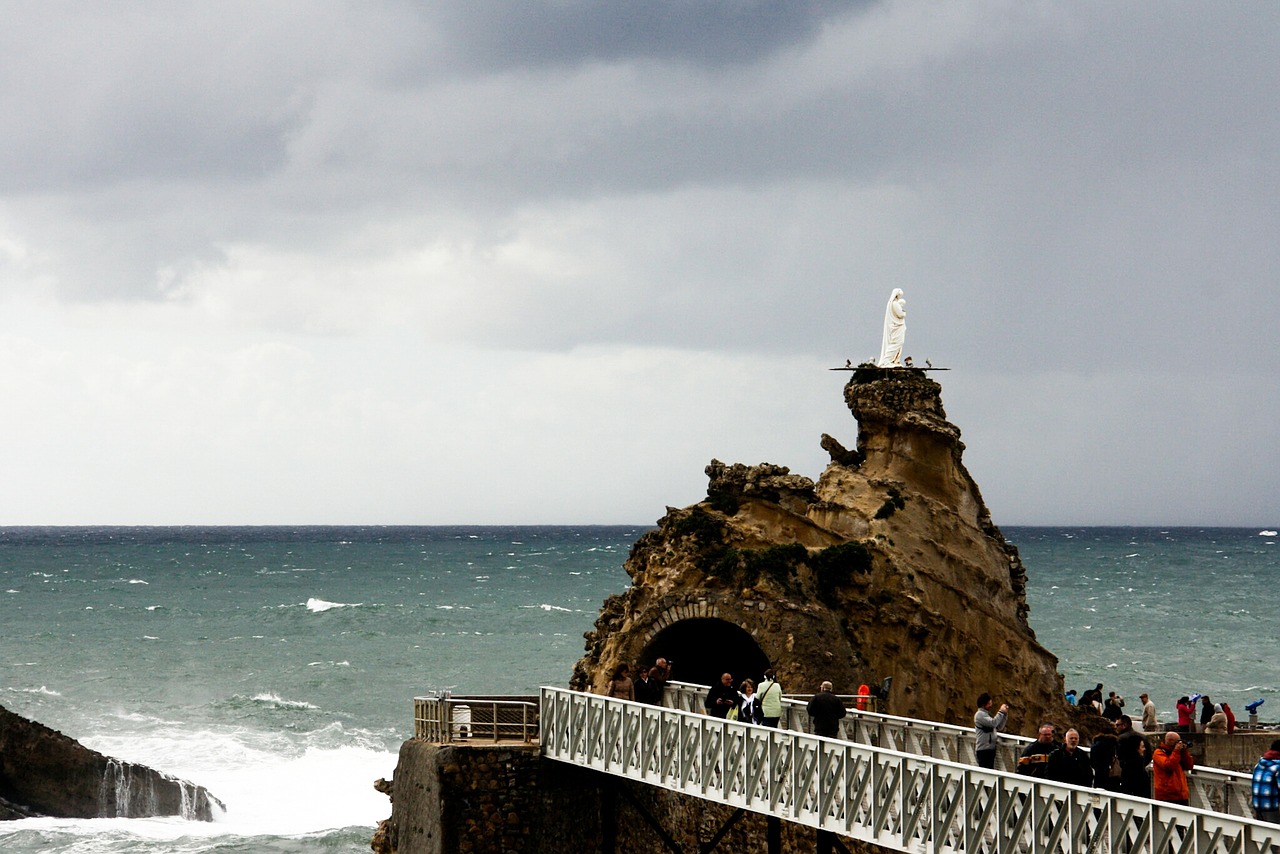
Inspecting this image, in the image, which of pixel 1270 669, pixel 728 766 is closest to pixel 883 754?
pixel 728 766

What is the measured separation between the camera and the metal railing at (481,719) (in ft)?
88.7

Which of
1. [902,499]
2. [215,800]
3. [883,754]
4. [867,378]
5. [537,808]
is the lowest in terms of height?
[215,800]

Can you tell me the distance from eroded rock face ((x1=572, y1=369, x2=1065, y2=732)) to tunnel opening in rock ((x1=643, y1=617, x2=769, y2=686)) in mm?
38

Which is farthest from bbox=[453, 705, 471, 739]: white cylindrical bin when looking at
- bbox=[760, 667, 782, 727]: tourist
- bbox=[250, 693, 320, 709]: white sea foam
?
bbox=[250, 693, 320, 709]: white sea foam

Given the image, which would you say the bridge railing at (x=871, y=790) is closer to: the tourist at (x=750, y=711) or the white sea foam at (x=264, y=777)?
the tourist at (x=750, y=711)

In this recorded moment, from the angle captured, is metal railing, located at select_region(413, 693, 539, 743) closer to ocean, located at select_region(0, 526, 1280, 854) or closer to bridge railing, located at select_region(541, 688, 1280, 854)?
bridge railing, located at select_region(541, 688, 1280, 854)

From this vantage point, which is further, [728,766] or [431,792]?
[431,792]

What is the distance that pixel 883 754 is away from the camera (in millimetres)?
20219

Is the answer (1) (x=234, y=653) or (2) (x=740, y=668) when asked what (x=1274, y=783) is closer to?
(2) (x=740, y=668)

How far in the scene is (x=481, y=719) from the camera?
28125mm

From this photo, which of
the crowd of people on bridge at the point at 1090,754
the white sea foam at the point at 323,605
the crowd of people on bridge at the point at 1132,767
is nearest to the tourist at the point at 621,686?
the crowd of people on bridge at the point at 1090,754

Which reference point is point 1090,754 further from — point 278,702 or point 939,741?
point 278,702

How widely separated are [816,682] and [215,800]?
70.5ft

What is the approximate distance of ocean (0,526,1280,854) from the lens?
47.6 m
